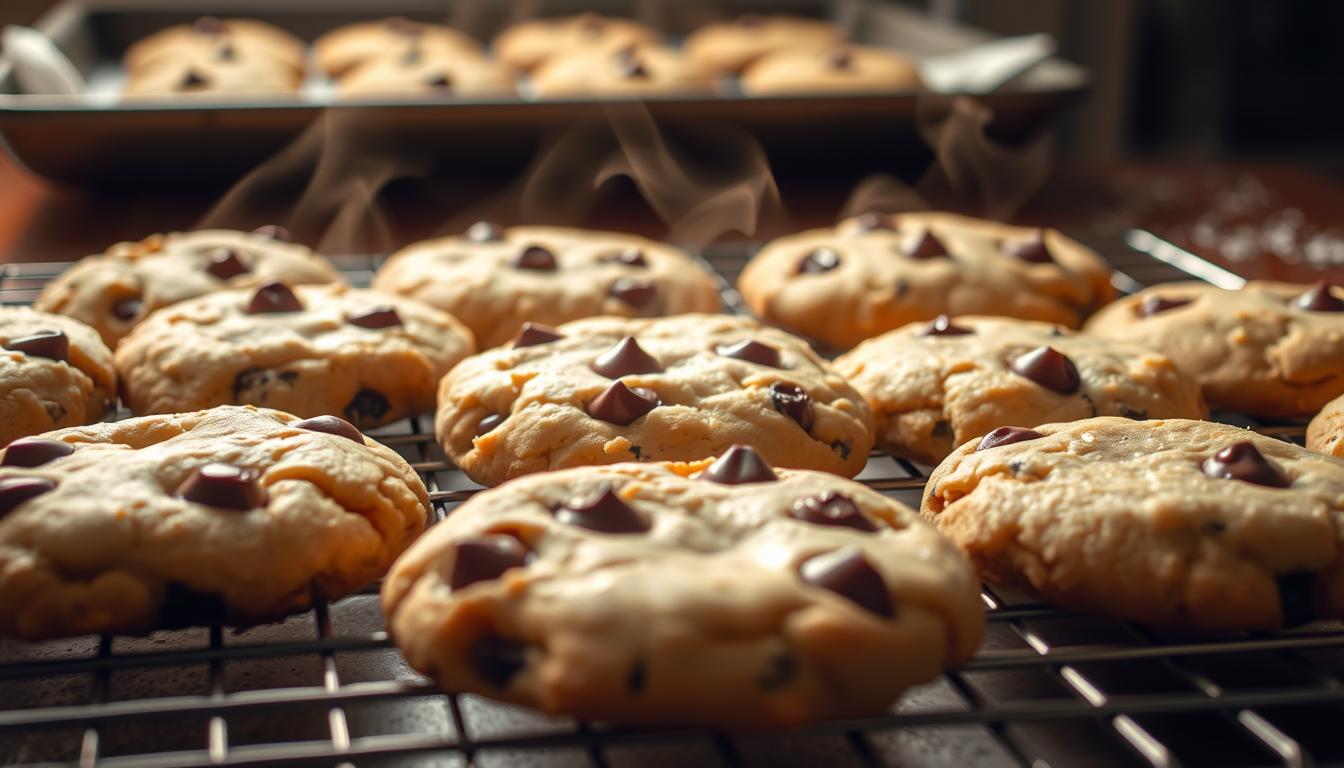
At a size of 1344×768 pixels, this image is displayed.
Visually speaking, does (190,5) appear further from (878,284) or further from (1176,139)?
(1176,139)

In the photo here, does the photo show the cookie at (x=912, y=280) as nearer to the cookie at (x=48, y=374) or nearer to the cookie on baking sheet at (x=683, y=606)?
the cookie on baking sheet at (x=683, y=606)

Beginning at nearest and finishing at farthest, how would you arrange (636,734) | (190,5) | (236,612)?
(636,734) < (236,612) < (190,5)

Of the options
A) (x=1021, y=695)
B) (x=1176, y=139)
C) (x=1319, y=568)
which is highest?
(x=1319, y=568)

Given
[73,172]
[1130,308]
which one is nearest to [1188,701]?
[1130,308]

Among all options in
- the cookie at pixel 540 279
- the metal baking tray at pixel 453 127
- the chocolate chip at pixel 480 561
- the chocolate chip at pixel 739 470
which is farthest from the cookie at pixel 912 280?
the chocolate chip at pixel 480 561

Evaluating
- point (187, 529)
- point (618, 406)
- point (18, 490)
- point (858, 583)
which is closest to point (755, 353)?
point (618, 406)

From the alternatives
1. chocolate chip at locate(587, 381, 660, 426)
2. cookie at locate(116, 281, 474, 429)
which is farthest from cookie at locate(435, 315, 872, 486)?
cookie at locate(116, 281, 474, 429)

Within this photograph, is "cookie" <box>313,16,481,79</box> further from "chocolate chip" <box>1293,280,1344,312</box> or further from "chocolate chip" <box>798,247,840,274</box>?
"chocolate chip" <box>1293,280,1344,312</box>
